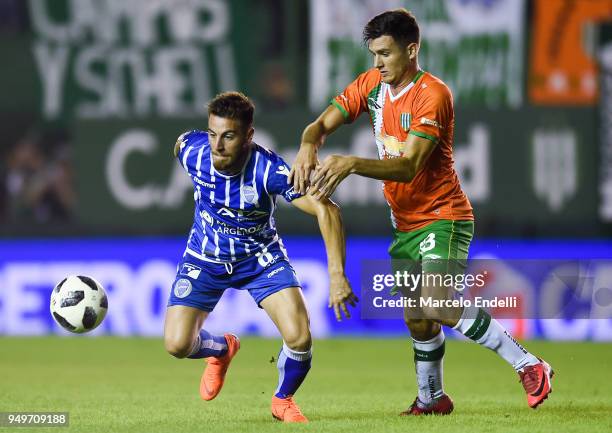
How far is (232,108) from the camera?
626 cm

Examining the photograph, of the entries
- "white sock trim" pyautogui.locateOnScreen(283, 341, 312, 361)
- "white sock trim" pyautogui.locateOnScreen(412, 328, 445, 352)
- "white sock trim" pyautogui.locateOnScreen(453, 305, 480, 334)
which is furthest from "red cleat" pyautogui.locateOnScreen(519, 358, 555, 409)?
"white sock trim" pyautogui.locateOnScreen(283, 341, 312, 361)

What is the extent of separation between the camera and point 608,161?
10781mm

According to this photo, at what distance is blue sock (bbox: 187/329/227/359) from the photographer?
6754 mm

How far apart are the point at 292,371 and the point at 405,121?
4.87ft

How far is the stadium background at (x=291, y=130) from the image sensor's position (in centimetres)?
1088

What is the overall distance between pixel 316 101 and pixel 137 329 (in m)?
2.87

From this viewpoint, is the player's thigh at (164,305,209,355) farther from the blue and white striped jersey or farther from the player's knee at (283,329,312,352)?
the player's knee at (283,329,312,352)

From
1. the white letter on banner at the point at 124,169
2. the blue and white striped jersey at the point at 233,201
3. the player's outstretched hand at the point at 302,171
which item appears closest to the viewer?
the player's outstretched hand at the point at 302,171

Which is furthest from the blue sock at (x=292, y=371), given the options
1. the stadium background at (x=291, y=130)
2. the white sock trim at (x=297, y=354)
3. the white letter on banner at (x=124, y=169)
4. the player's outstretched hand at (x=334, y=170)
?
the white letter on banner at (x=124, y=169)

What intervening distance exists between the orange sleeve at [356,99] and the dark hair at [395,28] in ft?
1.54

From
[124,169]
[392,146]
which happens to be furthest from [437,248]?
[124,169]

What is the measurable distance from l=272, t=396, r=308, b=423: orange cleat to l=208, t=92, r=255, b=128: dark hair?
1495 millimetres

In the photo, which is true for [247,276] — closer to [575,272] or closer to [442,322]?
[442,322]

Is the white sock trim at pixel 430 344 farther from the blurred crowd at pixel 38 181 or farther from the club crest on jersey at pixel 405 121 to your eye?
the blurred crowd at pixel 38 181
